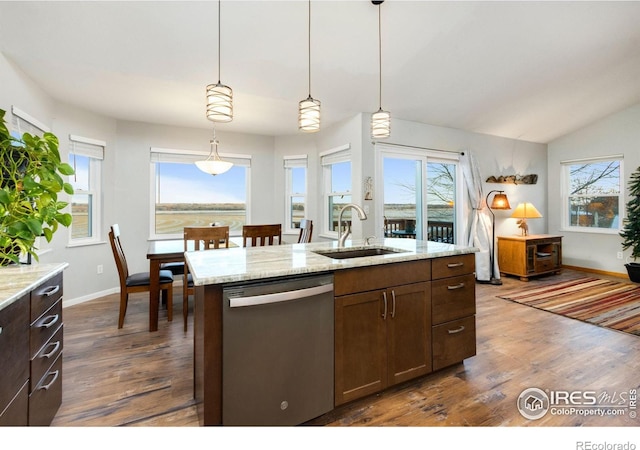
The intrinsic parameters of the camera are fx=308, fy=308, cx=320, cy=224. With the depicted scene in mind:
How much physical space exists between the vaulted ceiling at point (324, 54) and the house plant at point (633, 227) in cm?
154

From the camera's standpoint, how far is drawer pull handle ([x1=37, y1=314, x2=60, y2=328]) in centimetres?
147

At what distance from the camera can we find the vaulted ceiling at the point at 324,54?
8.26 feet

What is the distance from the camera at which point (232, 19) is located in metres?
2.55

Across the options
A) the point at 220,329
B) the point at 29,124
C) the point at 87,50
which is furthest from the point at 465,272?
the point at 29,124

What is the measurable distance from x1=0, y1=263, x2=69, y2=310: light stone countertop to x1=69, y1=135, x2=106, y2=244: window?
2685 mm

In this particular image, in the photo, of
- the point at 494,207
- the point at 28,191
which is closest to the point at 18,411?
the point at 28,191

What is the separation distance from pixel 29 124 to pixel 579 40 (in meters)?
5.74

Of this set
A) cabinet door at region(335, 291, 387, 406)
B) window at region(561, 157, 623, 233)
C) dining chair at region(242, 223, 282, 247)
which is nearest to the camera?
cabinet door at region(335, 291, 387, 406)

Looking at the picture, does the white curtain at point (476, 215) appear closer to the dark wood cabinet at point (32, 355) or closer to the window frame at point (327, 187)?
the window frame at point (327, 187)

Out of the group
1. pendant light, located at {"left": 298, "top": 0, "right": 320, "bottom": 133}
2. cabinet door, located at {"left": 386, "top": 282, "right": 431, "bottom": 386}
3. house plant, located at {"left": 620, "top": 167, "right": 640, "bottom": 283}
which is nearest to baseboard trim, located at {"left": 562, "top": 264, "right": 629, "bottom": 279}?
house plant, located at {"left": 620, "top": 167, "right": 640, "bottom": 283}

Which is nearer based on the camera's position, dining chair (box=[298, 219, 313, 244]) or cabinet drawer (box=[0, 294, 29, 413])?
cabinet drawer (box=[0, 294, 29, 413])

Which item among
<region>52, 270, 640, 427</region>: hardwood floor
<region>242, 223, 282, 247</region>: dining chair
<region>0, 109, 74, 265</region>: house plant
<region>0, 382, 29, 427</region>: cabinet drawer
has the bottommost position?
<region>52, 270, 640, 427</region>: hardwood floor

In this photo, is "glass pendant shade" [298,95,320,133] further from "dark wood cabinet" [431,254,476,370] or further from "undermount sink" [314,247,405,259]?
"dark wood cabinet" [431,254,476,370]

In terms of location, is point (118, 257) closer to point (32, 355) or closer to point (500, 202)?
point (32, 355)
